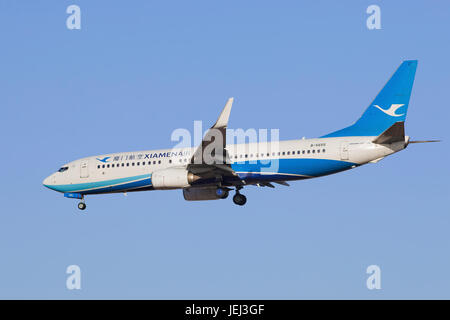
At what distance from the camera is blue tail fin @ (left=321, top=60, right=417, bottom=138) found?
44781 mm

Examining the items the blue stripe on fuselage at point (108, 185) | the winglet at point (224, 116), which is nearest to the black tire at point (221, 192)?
the blue stripe on fuselage at point (108, 185)

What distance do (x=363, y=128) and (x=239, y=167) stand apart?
288 inches

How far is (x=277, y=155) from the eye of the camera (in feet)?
149

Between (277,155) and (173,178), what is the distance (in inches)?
237

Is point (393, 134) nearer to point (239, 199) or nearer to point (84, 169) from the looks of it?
point (239, 199)

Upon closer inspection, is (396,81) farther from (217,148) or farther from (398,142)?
(217,148)

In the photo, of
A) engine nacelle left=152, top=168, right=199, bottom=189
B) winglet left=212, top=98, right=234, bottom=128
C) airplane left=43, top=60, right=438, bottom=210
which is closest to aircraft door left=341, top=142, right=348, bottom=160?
airplane left=43, top=60, right=438, bottom=210

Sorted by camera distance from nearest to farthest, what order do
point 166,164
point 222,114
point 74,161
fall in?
point 222,114, point 166,164, point 74,161

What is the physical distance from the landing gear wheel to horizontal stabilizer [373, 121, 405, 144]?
9519 mm

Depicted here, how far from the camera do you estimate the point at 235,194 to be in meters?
48.8

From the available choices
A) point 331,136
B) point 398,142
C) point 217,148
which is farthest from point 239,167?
point 398,142

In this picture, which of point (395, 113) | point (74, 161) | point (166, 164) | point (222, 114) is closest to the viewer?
point (222, 114)

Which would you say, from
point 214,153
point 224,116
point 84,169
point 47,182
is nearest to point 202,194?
point 214,153

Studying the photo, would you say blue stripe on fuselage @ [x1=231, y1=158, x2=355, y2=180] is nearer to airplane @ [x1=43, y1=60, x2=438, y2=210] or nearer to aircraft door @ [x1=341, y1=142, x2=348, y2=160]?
airplane @ [x1=43, y1=60, x2=438, y2=210]
